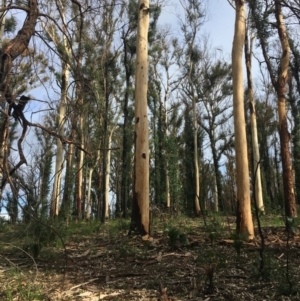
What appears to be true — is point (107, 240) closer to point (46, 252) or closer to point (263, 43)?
point (46, 252)

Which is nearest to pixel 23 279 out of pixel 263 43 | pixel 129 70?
pixel 263 43

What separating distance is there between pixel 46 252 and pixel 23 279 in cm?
153

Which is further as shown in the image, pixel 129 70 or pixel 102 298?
pixel 129 70

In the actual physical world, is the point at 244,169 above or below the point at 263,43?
below

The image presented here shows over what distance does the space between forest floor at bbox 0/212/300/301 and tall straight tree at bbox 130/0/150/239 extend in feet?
1.60

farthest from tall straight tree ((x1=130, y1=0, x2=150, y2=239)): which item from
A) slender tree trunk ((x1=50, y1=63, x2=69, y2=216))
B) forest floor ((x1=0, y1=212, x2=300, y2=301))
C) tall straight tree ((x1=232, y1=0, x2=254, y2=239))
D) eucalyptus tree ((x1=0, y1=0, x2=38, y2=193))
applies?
eucalyptus tree ((x1=0, y1=0, x2=38, y2=193))

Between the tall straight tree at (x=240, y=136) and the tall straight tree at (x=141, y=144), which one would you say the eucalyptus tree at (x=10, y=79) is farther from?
the tall straight tree at (x=240, y=136)

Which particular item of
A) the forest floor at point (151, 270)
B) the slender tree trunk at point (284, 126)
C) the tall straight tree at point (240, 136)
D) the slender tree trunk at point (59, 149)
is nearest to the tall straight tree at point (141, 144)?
the forest floor at point (151, 270)

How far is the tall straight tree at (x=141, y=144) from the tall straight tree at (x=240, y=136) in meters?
2.04

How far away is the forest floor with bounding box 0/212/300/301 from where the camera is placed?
416 centimetres

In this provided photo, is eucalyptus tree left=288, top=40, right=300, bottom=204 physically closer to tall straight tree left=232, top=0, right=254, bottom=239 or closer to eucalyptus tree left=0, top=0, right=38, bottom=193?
tall straight tree left=232, top=0, right=254, bottom=239

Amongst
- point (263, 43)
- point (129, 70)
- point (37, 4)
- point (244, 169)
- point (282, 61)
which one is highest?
point (129, 70)

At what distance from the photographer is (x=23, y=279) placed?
4.70m

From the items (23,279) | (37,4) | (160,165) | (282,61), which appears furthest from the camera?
(160,165)
